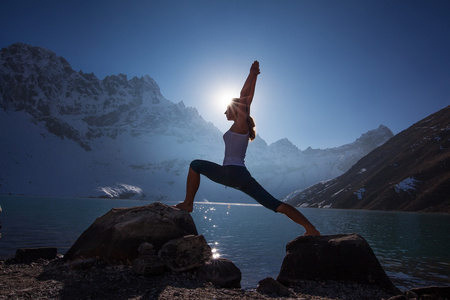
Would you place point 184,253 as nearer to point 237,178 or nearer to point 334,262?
point 237,178

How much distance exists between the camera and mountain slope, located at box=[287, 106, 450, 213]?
4373 inches

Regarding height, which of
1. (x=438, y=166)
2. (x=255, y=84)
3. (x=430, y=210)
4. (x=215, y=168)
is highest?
(x=438, y=166)

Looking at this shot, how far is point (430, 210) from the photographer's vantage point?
103m

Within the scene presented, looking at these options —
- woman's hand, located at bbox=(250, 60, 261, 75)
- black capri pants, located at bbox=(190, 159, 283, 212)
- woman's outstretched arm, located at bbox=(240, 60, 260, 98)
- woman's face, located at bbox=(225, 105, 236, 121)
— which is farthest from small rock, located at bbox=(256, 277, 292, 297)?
woman's hand, located at bbox=(250, 60, 261, 75)

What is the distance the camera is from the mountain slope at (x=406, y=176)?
364ft

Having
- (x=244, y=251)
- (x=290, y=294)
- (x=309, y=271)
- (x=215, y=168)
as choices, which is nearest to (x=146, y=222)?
(x=215, y=168)

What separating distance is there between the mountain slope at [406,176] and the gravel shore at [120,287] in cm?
12199

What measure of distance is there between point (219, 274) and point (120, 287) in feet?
7.61

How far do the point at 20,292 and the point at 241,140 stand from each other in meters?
4.88

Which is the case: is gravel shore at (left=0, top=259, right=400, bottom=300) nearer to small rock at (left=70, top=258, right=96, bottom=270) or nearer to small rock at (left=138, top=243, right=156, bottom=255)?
small rock at (left=70, top=258, right=96, bottom=270)

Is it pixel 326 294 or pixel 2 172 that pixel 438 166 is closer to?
pixel 326 294

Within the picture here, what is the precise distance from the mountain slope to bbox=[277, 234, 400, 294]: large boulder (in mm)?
121030

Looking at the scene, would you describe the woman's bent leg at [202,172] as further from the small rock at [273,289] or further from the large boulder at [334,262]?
the large boulder at [334,262]

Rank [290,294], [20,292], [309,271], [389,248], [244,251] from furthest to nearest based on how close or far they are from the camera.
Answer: [389,248], [244,251], [309,271], [290,294], [20,292]
